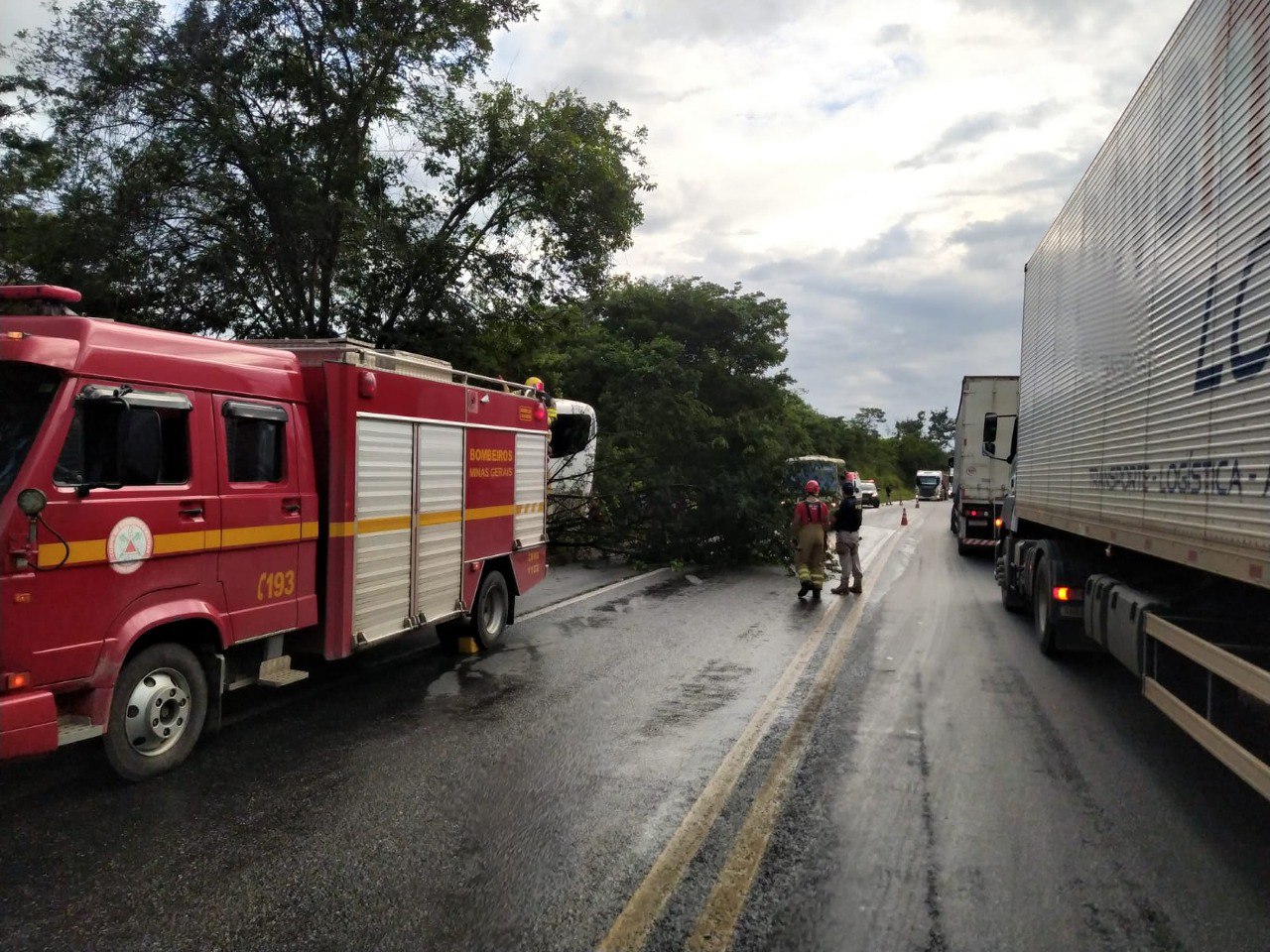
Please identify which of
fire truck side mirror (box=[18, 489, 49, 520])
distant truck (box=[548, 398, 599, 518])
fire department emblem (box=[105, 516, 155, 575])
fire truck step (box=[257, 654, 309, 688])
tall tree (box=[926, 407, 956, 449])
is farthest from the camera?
tall tree (box=[926, 407, 956, 449])

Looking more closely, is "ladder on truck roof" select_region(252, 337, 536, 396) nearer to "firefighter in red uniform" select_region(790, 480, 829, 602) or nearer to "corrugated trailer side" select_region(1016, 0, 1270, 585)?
"corrugated trailer side" select_region(1016, 0, 1270, 585)

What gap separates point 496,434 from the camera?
29.9 ft

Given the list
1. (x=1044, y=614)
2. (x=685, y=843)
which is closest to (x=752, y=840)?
(x=685, y=843)

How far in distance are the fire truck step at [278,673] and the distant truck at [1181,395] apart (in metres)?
5.54

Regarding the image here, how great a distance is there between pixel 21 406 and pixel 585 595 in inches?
344

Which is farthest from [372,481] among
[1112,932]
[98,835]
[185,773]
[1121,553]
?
[1121,553]

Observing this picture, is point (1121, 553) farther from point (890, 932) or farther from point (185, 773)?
point (185, 773)

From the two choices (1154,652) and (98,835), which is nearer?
(98,835)

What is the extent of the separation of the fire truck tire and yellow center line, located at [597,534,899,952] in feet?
9.84

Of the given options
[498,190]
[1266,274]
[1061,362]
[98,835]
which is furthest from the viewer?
[498,190]

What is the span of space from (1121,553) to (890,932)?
5.21m

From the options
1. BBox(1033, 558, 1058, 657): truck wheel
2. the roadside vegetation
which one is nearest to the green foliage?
the roadside vegetation

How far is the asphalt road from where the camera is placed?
366 centimetres

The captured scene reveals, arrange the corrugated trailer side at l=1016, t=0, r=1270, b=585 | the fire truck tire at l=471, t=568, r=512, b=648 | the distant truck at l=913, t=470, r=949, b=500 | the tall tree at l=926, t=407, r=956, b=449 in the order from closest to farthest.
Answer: the corrugated trailer side at l=1016, t=0, r=1270, b=585 → the fire truck tire at l=471, t=568, r=512, b=648 → the distant truck at l=913, t=470, r=949, b=500 → the tall tree at l=926, t=407, r=956, b=449
